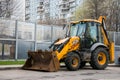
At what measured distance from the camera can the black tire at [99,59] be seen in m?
21.3

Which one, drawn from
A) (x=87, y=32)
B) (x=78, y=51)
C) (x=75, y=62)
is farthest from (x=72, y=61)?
(x=87, y=32)

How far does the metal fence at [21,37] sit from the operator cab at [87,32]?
6008 mm

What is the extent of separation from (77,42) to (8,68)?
4529mm

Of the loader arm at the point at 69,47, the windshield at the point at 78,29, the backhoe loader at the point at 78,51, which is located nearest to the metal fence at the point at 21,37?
the backhoe loader at the point at 78,51

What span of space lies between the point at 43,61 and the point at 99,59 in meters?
4.01

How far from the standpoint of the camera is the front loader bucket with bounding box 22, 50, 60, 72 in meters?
19.3

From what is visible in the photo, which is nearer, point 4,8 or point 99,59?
point 99,59

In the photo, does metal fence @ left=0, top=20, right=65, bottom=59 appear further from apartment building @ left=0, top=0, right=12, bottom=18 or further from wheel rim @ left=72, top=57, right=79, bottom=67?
apartment building @ left=0, top=0, right=12, bottom=18

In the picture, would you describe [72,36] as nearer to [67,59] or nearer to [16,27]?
[67,59]

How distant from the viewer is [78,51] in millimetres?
20828

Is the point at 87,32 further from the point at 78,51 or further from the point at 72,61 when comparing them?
the point at 72,61

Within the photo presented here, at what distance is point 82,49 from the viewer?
21.2 meters

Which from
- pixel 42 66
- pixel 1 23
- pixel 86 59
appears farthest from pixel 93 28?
pixel 1 23

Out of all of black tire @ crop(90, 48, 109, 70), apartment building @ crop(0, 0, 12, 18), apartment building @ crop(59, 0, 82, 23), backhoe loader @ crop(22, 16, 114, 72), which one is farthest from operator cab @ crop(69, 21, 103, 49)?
apartment building @ crop(59, 0, 82, 23)
